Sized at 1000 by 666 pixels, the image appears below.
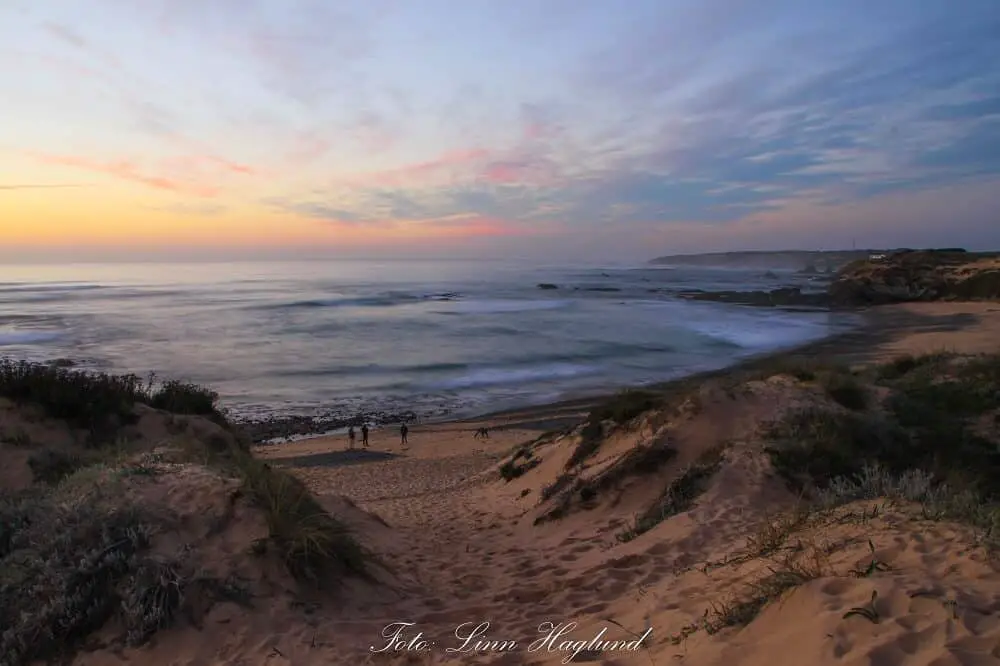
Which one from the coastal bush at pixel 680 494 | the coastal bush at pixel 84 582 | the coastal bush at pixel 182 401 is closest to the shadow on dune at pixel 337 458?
the coastal bush at pixel 182 401

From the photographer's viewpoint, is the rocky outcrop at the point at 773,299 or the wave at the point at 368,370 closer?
the wave at the point at 368,370

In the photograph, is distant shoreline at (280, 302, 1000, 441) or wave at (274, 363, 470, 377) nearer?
distant shoreline at (280, 302, 1000, 441)

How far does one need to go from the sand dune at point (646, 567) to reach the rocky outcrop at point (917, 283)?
49156mm

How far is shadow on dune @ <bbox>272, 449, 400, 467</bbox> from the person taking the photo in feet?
56.3

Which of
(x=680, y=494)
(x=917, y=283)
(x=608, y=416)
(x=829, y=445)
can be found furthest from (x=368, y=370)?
(x=917, y=283)

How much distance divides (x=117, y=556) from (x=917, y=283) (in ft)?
212

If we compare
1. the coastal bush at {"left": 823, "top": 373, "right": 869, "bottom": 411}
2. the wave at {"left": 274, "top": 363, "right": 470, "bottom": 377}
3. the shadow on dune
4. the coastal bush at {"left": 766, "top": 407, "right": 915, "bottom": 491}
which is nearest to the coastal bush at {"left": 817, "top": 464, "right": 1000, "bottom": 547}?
the coastal bush at {"left": 766, "top": 407, "right": 915, "bottom": 491}

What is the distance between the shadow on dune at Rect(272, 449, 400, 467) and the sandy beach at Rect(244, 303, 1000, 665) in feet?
12.2

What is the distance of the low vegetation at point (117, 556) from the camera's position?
444 centimetres

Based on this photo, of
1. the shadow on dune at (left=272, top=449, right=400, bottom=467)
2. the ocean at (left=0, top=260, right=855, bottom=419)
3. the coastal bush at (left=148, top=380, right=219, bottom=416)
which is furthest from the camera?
the ocean at (left=0, top=260, right=855, bottom=419)

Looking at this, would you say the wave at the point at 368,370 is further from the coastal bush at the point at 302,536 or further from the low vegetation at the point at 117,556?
the coastal bush at the point at 302,536

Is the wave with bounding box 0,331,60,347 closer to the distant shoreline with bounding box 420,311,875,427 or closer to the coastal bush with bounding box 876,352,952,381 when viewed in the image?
the distant shoreline with bounding box 420,311,875,427

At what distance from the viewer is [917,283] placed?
5516cm

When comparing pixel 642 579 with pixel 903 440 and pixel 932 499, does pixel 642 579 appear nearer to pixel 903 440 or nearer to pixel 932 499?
pixel 932 499
